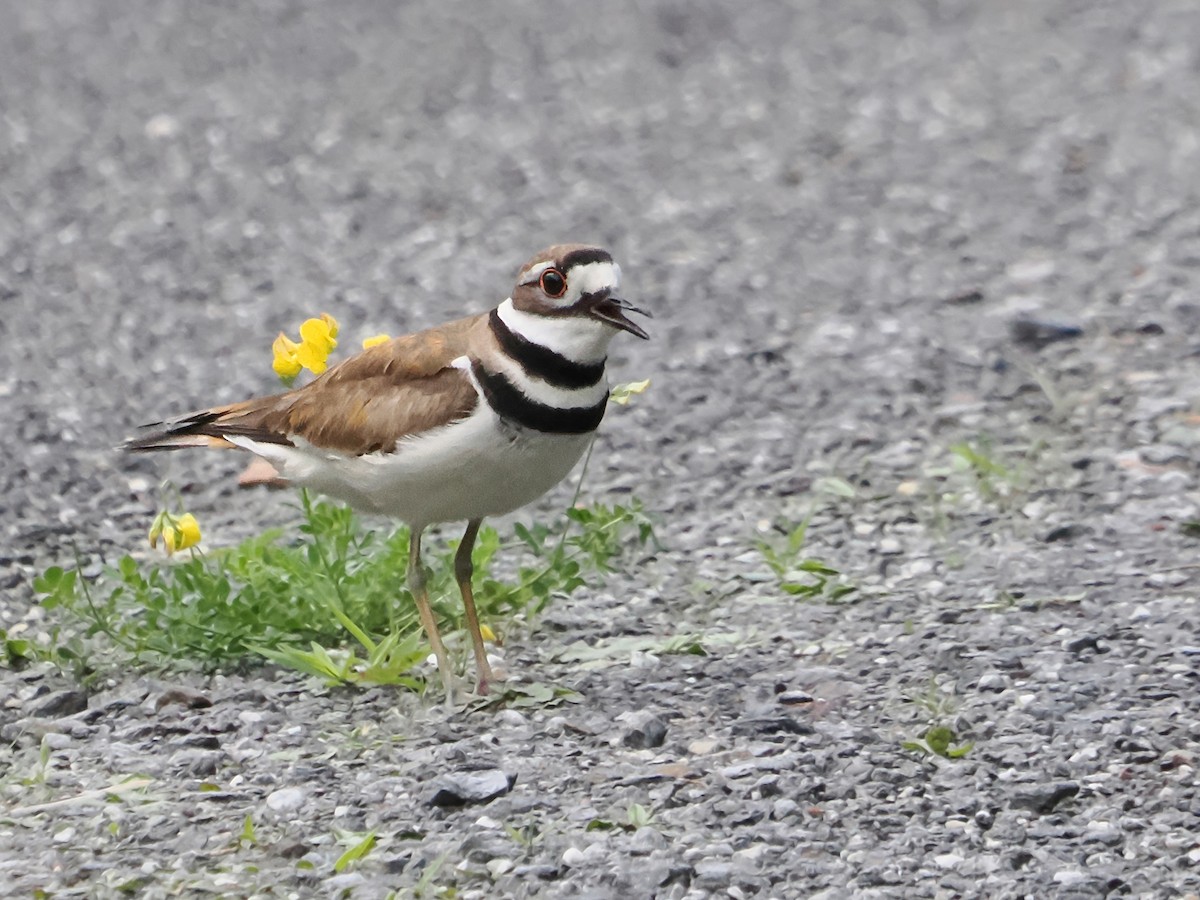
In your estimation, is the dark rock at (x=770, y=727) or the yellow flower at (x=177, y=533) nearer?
the dark rock at (x=770, y=727)

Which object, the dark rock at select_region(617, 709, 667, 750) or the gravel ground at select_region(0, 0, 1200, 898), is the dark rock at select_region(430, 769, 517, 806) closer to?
the gravel ground at select_region(0, 0, 1200, 898)

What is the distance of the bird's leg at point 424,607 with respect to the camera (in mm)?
4867

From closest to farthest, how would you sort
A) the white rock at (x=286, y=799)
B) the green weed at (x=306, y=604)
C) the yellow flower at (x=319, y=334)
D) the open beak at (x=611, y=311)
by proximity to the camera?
the white rock at (x=286, y=799)
the open beak at (x=611, y=311)
the yellow flower at (x=319, y=334)
the green weed at (x=306, y=604)

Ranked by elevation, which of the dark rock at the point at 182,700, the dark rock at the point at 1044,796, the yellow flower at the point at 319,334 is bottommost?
the dark rock at the point at 1044,796

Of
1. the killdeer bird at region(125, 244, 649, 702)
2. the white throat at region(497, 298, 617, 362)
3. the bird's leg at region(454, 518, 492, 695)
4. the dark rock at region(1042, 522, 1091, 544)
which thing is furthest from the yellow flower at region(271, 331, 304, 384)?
the dark rock at region(1042, 522, 1091, 544)

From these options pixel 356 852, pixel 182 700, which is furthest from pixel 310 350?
pixel 356 852

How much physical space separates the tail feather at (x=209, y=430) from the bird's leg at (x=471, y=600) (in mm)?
676

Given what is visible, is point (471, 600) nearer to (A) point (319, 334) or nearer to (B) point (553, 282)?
(A) point (319, 334)

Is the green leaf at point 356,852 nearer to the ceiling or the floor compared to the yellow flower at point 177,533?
nearer to the floor

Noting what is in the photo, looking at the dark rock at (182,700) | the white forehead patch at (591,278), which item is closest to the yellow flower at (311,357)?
the white forehead patch at (591,278)

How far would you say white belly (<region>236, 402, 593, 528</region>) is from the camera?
451 centimetres

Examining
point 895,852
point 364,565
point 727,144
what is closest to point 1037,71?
point 727,144

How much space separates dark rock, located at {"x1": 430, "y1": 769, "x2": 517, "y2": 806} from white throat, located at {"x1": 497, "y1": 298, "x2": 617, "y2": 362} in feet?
3.40

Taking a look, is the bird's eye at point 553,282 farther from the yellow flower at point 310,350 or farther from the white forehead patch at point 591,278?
the yellow flower at point 310,350
